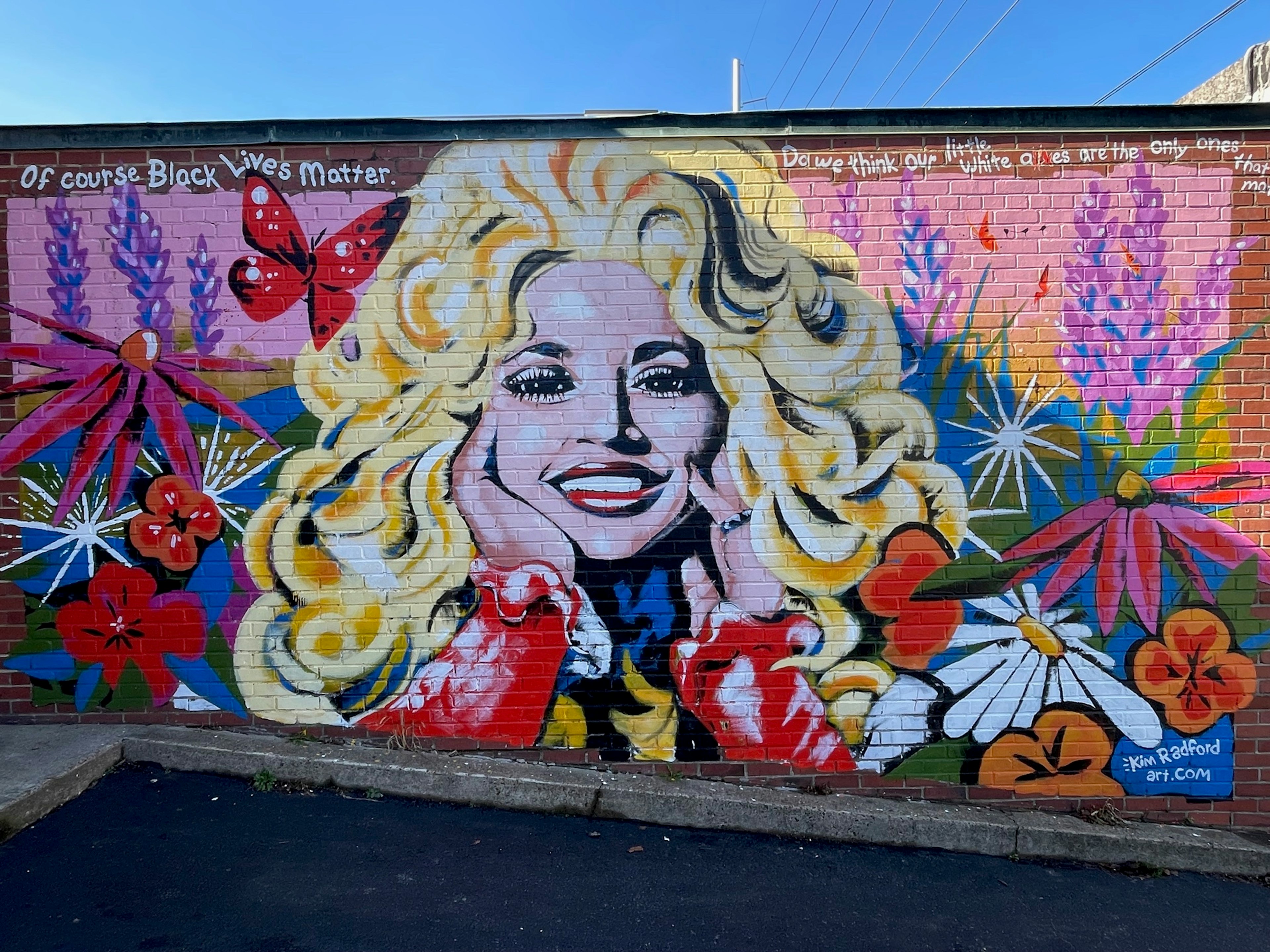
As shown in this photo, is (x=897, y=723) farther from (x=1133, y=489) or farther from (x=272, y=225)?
(x=272, y=225)

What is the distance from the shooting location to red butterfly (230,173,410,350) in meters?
4.22

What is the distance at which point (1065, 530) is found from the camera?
13.9 ft

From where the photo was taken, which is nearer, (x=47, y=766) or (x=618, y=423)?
(x=47, y=766)

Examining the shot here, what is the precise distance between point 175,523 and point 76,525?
21.2 inches

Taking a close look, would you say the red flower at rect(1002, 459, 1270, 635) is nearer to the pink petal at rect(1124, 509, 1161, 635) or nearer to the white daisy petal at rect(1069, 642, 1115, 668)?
the pink petal at rect(1124, 509, 1161, 635)

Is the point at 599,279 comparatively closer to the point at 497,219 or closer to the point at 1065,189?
the point at 497,219

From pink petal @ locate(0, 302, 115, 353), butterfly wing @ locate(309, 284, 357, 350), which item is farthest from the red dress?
pink petal @ locate(0, 302, 115, 353)

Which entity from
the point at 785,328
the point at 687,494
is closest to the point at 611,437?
the point at 687,494

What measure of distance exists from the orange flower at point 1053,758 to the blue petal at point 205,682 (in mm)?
4031

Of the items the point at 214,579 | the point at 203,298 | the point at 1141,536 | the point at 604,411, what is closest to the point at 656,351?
the point at 604,411

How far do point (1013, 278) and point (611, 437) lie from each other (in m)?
2.27

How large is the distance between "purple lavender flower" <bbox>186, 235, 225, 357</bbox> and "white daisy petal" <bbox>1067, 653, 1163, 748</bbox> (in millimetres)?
4862

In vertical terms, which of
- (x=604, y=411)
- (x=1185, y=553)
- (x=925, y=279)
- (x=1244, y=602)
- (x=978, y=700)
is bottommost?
(x=978, y=700)

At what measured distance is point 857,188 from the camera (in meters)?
4.22
